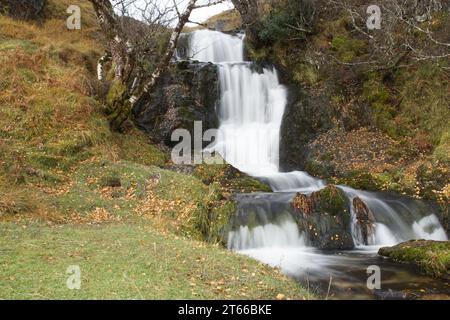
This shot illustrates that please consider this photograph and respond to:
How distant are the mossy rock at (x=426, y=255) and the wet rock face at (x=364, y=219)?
1.16 meters

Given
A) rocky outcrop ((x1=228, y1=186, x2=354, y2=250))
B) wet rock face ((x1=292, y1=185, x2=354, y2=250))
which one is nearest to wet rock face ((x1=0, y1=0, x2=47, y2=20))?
rocky outcrop ((x1=228, y1=186, x2=354, y2=250))

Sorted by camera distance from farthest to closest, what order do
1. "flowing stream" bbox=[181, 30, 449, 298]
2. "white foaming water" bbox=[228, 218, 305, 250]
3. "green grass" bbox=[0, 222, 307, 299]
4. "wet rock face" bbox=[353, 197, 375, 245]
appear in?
"wet rock face" bbox=[353, 197, 375, 245] < "white foaming water" bbox=[228, 218, 305, 250] < "flowing stream" bbox=[181, 30, 449, 298] < "green grass" bbox=[0, 222, 307, 299]

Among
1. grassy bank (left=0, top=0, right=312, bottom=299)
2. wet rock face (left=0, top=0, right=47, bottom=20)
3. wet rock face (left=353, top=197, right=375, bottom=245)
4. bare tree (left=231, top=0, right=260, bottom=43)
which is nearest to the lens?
grassy bank (left=0, top=0, right=312, bottom=299)

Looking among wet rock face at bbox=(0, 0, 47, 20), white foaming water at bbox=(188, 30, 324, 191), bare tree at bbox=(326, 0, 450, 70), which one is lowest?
white foaming water at bbox=(188, 30, 324, 191)

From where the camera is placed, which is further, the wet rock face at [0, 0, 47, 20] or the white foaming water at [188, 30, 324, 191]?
the wet rock face at [0, 0, 47, 20]

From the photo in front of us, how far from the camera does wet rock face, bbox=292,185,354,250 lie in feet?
37.5

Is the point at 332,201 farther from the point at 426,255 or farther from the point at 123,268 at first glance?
the point at 123,268

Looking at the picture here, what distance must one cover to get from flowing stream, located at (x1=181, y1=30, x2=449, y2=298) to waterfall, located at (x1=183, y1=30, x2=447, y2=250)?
3 cm

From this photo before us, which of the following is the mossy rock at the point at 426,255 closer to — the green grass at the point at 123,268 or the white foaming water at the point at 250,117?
the green grass at the point at 123,268

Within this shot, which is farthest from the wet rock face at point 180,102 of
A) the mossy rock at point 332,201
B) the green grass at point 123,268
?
the green grass at point 123,268

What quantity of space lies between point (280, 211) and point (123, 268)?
20.3ft

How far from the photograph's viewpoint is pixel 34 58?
661 inches

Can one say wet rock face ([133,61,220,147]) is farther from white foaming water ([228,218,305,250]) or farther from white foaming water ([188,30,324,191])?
white foaming water ([228,218,305,250])

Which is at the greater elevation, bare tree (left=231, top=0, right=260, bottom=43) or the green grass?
bare tree (left=231, top=0, right=260, bottom=43)
